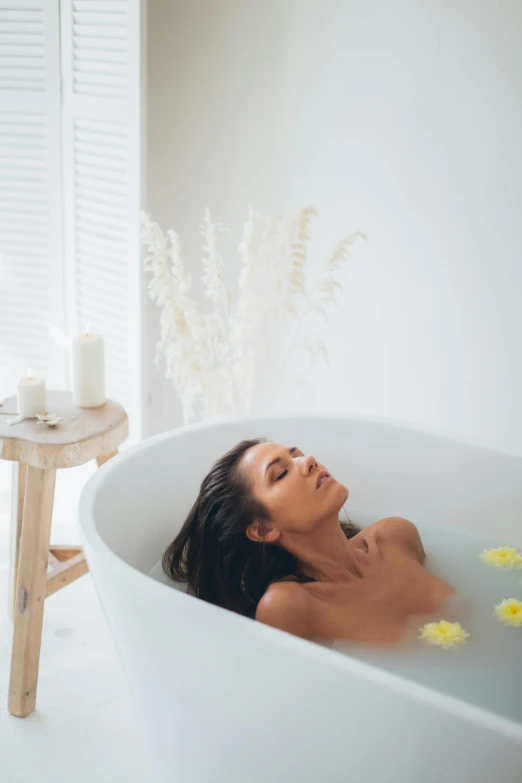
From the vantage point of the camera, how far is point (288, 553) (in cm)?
154

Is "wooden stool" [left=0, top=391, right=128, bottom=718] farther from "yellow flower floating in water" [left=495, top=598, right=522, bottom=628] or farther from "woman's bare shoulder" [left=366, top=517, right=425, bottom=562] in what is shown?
"yellow flower floating in water" [left=495, top=598, right=522, bottom=628]

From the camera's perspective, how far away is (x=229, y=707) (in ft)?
3.94

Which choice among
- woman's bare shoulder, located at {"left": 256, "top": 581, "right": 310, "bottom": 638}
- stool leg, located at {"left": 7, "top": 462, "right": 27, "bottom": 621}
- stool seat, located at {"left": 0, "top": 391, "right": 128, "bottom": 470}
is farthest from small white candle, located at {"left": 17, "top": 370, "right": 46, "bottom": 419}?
woman's bare shoulder, located at {"left": 256, "top": 581, "right": 310, "bottom": 638}

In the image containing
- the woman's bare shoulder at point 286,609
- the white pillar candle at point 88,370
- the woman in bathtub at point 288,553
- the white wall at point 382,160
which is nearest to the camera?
the woman's bare shoulder at point 286,609

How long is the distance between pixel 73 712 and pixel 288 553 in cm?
63

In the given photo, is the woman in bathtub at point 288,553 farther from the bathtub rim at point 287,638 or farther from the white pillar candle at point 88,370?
the white pillar candle at point 88,370

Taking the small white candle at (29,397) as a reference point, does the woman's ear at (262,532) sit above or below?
below

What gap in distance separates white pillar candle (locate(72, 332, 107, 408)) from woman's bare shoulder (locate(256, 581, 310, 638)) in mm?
696

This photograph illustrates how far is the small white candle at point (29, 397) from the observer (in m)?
1.80

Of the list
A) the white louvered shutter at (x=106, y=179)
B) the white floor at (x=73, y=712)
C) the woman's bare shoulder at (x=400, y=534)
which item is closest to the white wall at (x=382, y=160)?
the white louvered shutter at (x=106, y=179)

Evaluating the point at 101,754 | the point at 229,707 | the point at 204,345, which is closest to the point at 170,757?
the point at 229,707

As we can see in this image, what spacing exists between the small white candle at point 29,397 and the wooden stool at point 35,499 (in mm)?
21

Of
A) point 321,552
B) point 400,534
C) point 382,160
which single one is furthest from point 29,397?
point 382,160

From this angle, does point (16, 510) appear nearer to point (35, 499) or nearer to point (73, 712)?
point (35, 499)
